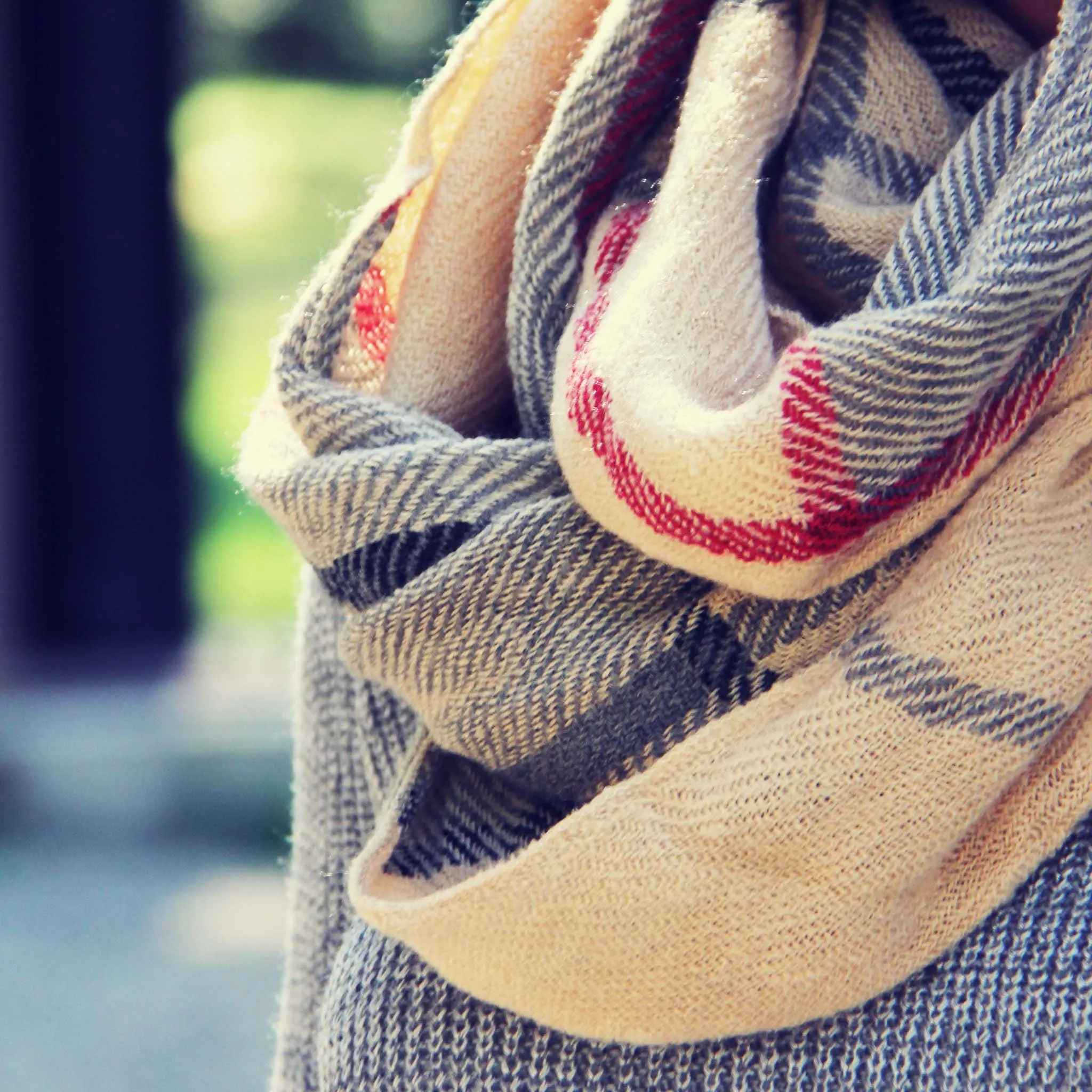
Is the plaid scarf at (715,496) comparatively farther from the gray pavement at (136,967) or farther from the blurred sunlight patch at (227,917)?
the blurred sunlight patch at (227,917)

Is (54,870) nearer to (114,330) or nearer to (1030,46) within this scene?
(114,330)

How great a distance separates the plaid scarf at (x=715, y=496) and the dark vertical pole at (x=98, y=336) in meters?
2.48

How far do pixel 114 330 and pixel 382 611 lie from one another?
259cm

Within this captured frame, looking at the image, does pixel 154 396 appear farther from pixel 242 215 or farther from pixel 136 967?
pixel 136 967

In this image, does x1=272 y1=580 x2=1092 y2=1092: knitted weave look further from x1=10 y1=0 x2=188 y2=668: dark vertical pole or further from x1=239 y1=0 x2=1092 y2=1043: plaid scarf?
x1=10 y1=0 x2=188 y2=668: dark vertical pole

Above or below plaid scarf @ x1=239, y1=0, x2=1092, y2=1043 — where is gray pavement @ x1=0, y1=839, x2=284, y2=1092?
below

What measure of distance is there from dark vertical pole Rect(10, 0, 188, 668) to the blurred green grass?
0.15ft

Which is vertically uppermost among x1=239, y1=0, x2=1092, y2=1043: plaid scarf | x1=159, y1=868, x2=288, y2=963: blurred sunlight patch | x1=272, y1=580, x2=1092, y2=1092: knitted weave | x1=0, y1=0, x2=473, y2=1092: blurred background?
x1=239, y1=0, x2=1092, y2=1043: plaid scarf

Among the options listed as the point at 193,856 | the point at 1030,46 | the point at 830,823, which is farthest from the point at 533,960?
the point at 193,856

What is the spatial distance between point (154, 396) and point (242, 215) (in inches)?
15.9

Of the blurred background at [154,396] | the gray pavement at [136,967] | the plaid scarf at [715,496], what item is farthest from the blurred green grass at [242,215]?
the plaid scarf at [715,496]

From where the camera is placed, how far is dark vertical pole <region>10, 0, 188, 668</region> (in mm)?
2885

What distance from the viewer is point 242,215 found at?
2975 mm

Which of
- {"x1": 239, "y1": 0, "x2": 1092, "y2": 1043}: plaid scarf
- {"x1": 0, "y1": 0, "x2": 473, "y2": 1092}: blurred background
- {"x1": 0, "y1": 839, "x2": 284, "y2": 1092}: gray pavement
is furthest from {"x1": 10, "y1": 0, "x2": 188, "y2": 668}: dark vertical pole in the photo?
{"x1": 239, "y1": 0, "x2": 1092, "y2": 1043}: plaid scarf
